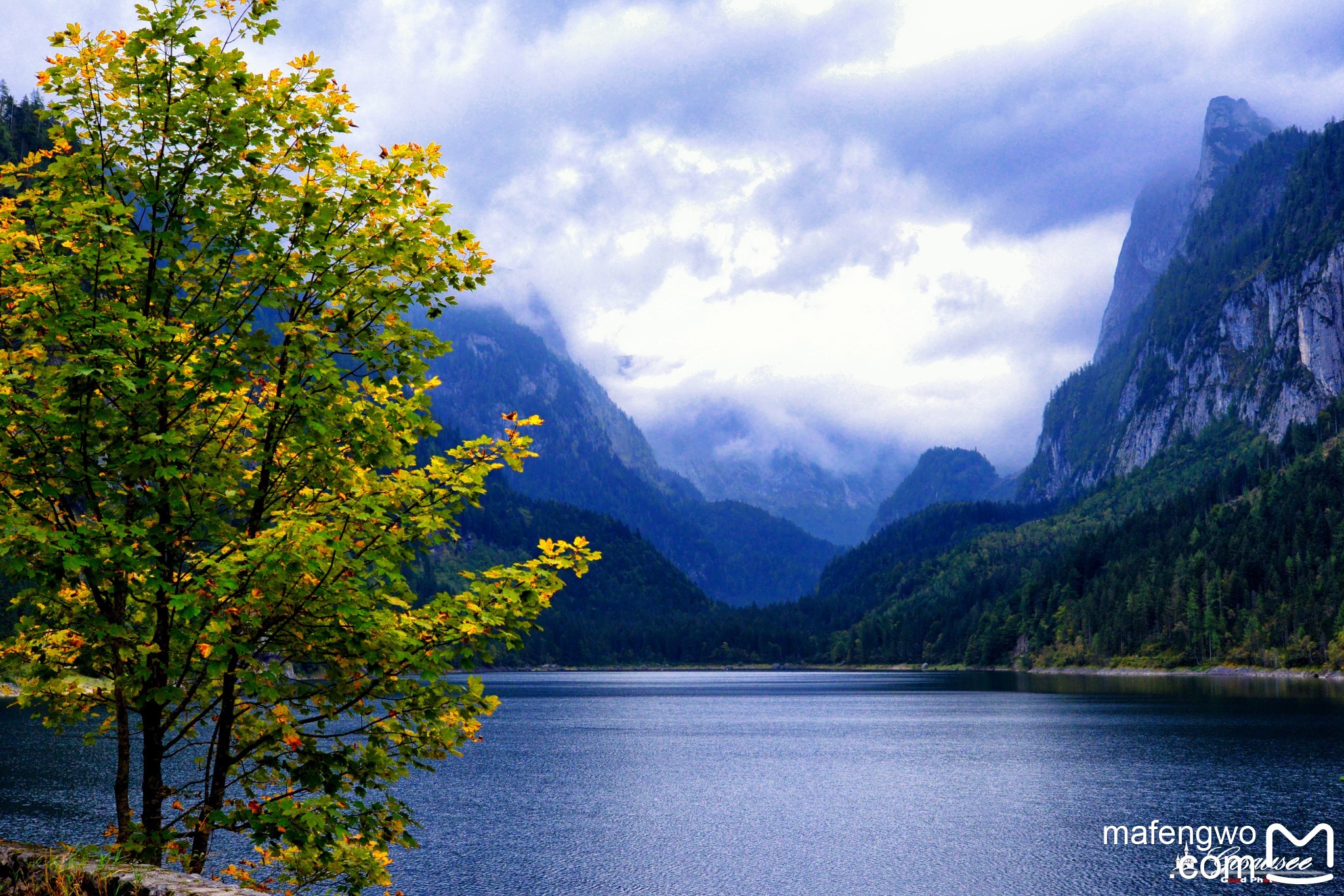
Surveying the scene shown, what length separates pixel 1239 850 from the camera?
2099 inches

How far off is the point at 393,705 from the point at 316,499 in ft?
14.6

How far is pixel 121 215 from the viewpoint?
15.7 meters

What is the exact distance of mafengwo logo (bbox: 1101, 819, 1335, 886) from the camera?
1906 inches

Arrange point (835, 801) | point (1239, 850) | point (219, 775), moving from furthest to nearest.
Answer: point (835, 801) → point (1239, 850) → point (219, 775)

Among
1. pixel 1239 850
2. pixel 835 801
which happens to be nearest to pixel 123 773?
pixel 1239 850

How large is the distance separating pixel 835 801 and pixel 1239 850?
27.7 m

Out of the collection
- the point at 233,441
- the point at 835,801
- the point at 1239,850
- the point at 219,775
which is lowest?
the point at 835,801

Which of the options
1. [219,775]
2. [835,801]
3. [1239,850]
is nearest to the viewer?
[219,775]

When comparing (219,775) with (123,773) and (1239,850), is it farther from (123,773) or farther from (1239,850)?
(1239,850)

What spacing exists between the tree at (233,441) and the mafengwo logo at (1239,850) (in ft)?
154

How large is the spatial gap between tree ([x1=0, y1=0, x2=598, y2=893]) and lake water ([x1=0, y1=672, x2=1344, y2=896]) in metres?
34.1

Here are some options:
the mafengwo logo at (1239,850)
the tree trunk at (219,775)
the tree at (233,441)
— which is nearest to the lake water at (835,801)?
the mafengwo logo at (1239,850)

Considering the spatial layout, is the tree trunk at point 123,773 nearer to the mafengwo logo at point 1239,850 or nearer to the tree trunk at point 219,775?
the tree trunk at point 219,775

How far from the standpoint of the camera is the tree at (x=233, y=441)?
15664 mm
